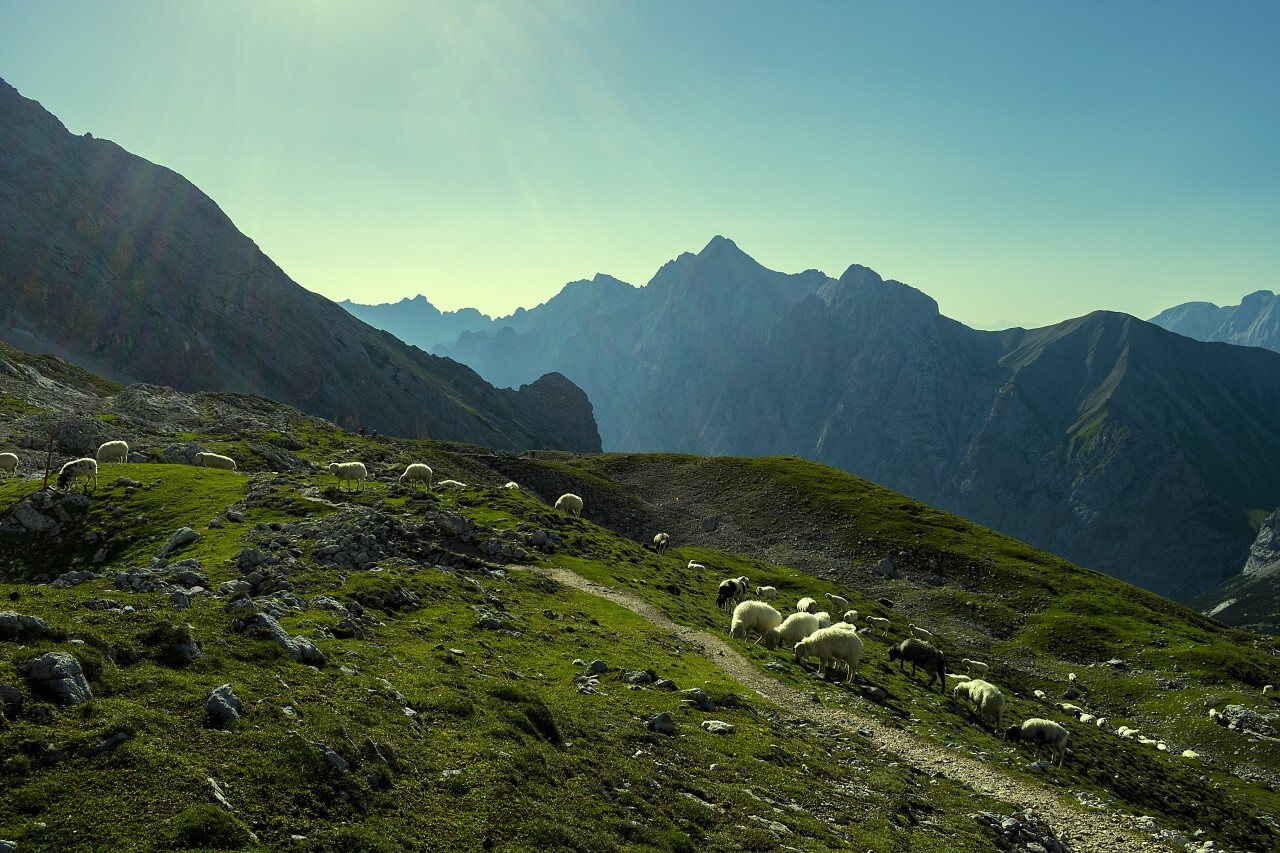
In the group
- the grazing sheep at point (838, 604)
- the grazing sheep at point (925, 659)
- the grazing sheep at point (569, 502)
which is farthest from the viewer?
the grazing sheep at point (569, 502)

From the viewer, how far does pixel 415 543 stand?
39.6m

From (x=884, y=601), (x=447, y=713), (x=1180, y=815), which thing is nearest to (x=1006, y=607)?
(x=884, y=601)

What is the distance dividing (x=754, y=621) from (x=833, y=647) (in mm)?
5458

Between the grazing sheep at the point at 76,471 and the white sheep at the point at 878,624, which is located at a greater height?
the white sheep at the point at 878,624

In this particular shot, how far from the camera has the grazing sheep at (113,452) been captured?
54406 millimetres

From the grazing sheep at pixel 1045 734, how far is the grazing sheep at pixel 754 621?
1274 cm

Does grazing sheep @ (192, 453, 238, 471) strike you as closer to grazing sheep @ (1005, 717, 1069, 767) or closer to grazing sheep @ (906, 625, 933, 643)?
grazing sheep @ (1005, 717, 1069, 767)

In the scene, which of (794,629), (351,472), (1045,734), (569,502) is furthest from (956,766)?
(569,502)

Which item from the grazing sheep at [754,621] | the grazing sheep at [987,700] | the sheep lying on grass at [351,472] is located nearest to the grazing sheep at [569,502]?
the sheep lying on grass at [351,472]

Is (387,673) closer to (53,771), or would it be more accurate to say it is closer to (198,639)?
(198,639)

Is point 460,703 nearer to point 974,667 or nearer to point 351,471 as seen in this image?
point 351,471

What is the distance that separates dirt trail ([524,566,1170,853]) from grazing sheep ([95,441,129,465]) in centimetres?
4934

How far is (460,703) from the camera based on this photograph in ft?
56.8

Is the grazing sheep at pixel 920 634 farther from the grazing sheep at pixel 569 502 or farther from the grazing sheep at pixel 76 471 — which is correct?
the grazing sheep at pixel 76 471
